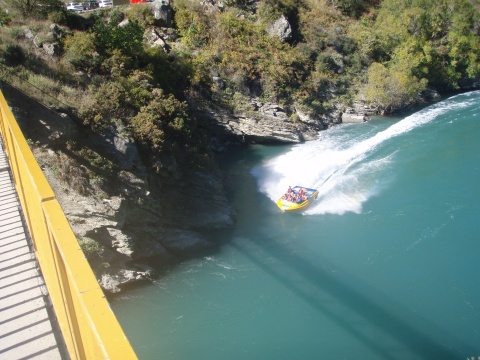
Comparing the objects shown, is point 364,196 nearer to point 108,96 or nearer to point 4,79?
point 108,96

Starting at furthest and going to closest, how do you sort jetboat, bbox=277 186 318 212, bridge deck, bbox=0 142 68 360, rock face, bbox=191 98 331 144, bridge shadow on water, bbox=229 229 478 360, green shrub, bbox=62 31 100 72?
1. rock face, bbox=191 98 331 144
2. jetboat, bbox=277 186 318 212
3. green shrub, bbox=62 31 100 72
4. bridge shadow on water, bbox=229 229 478 360
5. bridge deck, bbox=0 142 68 360

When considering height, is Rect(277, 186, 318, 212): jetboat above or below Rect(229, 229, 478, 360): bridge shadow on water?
above

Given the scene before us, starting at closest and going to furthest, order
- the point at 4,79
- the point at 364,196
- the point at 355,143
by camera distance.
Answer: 1. the point at 4,79
2. the point at 364,196
3. the point at 355,143

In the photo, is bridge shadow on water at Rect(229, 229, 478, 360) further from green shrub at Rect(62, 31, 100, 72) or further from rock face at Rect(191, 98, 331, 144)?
rock face at Rect(191, 98, 331, 144)

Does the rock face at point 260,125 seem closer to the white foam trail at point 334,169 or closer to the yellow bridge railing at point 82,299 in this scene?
the white foam trail at point 334,169

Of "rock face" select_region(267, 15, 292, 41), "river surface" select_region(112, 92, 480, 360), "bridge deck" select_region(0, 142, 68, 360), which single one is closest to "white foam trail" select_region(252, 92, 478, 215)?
"river surface" select_region(112, 92, 480, 360)

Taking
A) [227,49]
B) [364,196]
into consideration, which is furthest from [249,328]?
[227,49]

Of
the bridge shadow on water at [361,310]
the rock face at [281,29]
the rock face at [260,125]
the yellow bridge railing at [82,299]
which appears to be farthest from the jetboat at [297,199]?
the rock face at [281,29]

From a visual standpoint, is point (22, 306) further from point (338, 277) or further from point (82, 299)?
point (338, 277)
